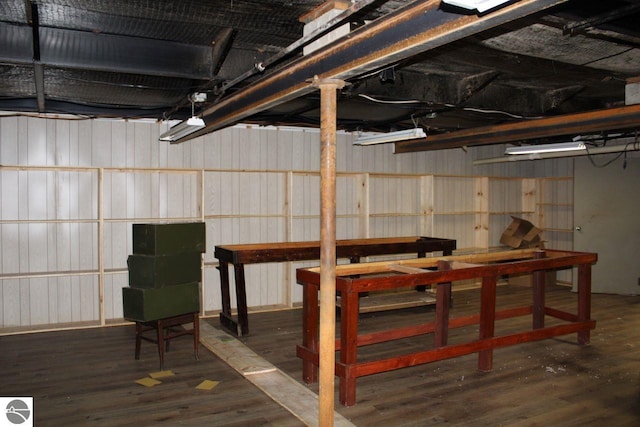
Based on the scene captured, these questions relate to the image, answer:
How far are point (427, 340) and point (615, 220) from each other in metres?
4.90

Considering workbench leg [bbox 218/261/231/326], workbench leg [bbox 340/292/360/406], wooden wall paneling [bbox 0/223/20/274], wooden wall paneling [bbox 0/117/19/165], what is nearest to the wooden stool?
workbench leg [bbox 218/261/231/326]

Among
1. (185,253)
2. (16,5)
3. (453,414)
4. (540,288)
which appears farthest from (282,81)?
(540,288)

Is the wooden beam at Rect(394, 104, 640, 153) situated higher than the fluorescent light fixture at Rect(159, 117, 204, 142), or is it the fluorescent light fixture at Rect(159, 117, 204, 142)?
the wooden beam at Rect(394, 104, 640, 153)

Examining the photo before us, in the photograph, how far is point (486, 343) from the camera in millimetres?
4527

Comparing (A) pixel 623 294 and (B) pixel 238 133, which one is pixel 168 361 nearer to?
(B) pixel 238 133

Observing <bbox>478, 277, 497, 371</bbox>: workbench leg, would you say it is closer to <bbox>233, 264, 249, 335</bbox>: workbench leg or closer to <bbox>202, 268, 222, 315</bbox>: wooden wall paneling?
<bbox>233, 264, 249, 335</bbox>: workbench leg

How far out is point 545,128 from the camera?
5504mm

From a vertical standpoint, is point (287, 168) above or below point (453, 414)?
above

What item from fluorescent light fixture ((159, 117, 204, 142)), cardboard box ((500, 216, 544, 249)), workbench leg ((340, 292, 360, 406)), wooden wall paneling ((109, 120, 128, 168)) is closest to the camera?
workbench leg ((340, 292, 360, 406))

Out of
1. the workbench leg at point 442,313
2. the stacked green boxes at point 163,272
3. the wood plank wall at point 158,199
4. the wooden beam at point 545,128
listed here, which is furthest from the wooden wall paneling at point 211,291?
the wooden beam at point 545,128

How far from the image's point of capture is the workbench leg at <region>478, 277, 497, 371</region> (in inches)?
179

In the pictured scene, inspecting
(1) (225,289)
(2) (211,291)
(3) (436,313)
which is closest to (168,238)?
(1) (225,289)

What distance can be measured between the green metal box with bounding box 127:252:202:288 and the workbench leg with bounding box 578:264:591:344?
161 inches

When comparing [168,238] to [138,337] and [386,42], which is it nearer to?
[138,337]
